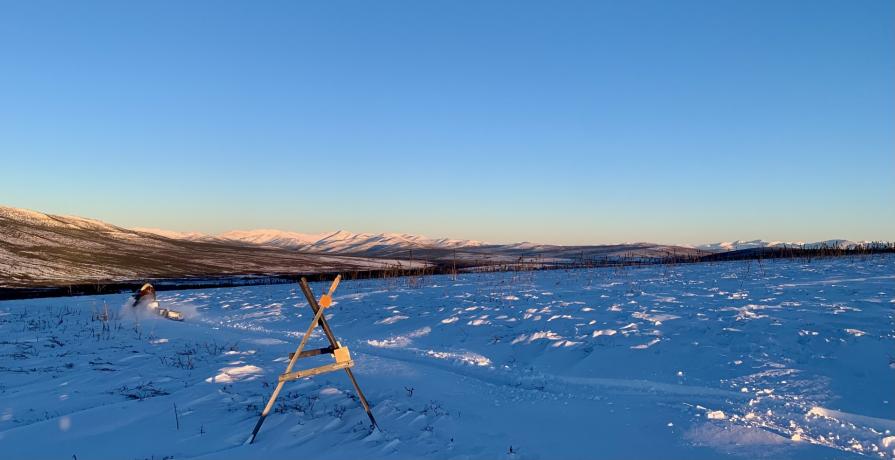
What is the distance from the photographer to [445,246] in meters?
146

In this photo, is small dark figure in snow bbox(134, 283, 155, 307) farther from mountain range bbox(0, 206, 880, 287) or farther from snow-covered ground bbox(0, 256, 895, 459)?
mountain range bbox(0, 206, 880, 287)

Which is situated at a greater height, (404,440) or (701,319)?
(701,319)

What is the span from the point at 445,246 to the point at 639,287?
128 metres

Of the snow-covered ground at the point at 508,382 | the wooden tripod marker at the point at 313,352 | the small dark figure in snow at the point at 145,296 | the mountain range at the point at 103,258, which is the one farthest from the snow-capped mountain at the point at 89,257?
the wooden tripod marker at the point at 313,352

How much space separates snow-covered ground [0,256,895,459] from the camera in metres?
6.20

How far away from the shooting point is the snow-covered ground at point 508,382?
6199mm

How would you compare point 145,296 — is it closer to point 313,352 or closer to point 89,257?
point 313,352

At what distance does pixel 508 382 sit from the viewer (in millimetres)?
9305

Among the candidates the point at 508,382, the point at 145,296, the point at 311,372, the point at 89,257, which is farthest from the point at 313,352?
the point at 89,257

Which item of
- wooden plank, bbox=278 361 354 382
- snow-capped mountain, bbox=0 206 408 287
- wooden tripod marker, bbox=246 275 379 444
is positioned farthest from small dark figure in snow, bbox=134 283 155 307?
snow-capped mountain, bbox=0 206 408 287

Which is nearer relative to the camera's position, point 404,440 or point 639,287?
point 404,440

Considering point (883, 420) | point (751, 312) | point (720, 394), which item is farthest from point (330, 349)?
point (751, 312)

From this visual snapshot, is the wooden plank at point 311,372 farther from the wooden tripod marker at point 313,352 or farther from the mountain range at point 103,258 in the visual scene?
the mountain range at point 103,258

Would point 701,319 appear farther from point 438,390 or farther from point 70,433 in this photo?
point 70,433
